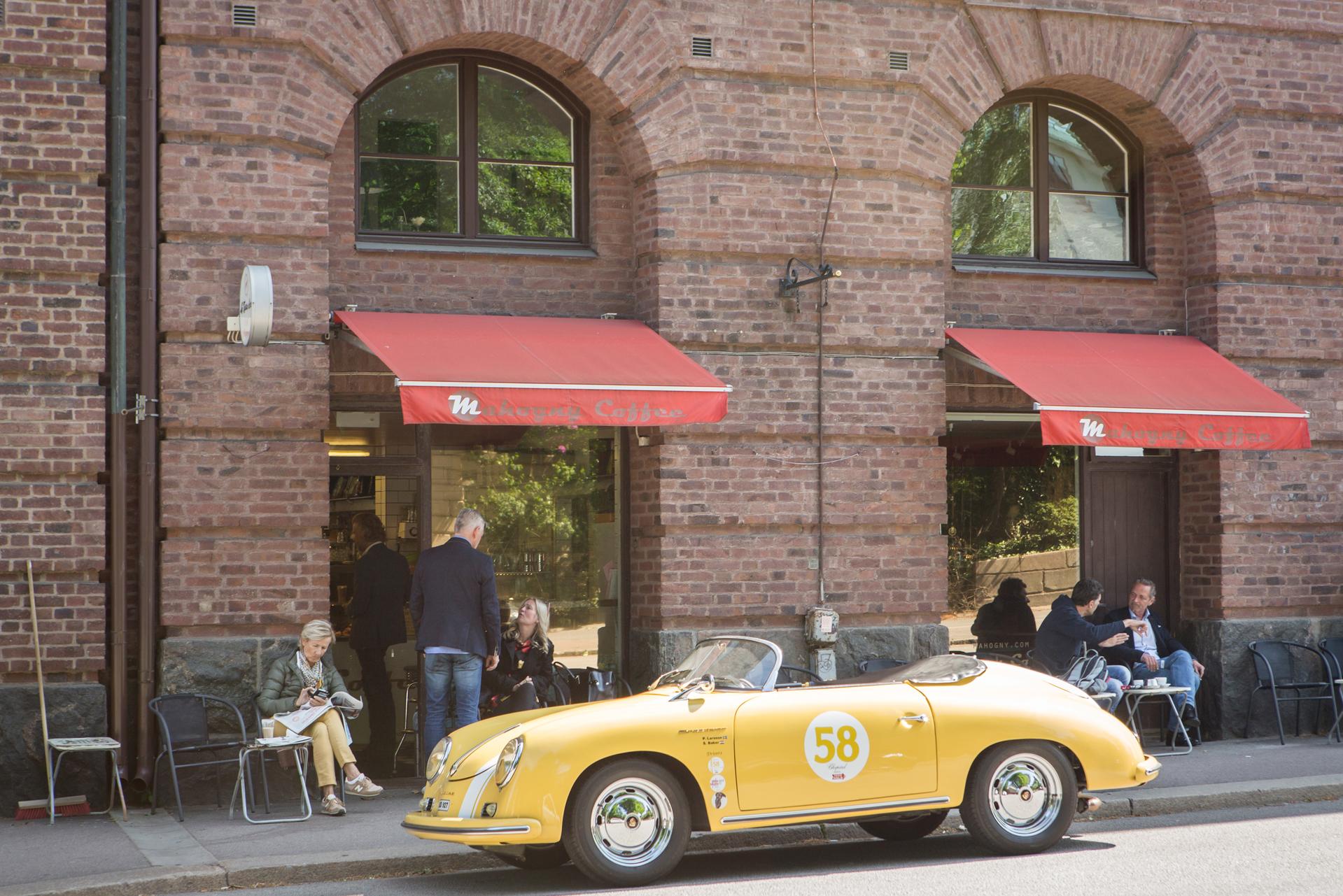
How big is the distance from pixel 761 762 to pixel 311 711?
3.36 metres

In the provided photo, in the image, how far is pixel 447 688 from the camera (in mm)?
10250

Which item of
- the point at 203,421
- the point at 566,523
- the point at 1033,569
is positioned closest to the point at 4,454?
the point at 203,421

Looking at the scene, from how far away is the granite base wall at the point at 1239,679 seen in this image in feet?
41.3

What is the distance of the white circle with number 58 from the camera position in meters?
7.98

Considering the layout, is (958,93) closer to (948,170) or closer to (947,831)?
(948,170)

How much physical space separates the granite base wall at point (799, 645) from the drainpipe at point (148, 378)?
339cm

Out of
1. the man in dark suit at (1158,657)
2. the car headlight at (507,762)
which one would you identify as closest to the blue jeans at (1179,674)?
the man in dark suit at (1158,657)

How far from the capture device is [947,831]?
939 cm

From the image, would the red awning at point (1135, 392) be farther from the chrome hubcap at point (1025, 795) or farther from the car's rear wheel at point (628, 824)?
the car's rear wheel at point (628, 824)

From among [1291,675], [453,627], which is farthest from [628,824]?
[1291,675]

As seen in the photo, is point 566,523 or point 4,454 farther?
point 566,523

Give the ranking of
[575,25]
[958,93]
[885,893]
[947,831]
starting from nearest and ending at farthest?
[885,893], [947,831], [575,25], [958,93]

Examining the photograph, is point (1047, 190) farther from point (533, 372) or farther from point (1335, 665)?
point (533, 372)

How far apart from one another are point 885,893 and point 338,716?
13.4ft
